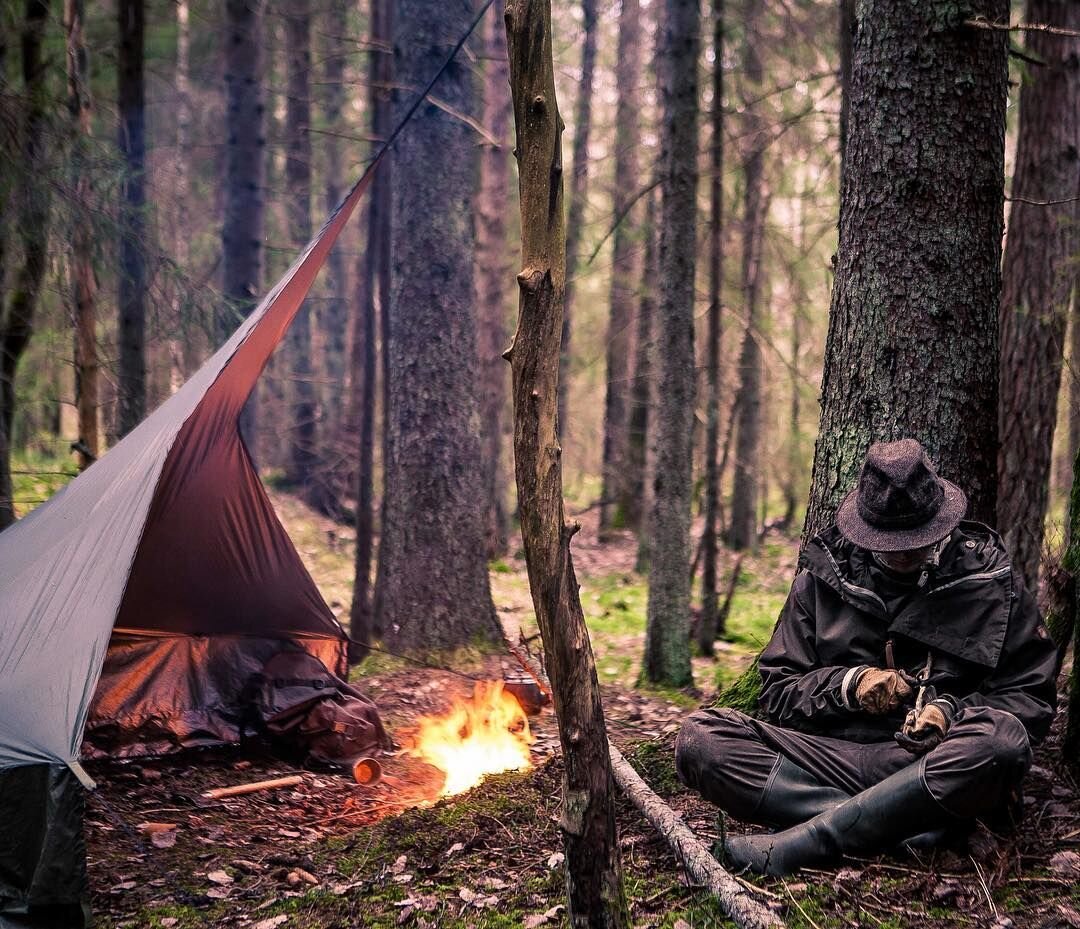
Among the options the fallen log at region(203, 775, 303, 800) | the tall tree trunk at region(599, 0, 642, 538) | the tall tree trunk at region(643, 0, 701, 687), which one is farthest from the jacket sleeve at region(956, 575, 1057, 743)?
the tall tree trunk at region(599, 0, 642, 538)

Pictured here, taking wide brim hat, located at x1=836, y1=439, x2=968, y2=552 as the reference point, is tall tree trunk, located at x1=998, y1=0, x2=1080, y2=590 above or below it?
above

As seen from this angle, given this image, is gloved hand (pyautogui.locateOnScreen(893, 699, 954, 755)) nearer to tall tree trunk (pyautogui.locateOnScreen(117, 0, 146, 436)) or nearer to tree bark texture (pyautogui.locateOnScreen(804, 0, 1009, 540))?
tree bark texture (pyautogui.locateOnScreen(804, 0, 1009, 540))

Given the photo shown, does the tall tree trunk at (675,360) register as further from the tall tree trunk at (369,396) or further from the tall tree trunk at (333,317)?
the tall tree trunk at (333,317)

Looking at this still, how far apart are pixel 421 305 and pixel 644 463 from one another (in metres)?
7.54

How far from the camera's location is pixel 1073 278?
6023 millimetres

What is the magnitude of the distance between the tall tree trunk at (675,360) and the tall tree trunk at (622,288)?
5960mm

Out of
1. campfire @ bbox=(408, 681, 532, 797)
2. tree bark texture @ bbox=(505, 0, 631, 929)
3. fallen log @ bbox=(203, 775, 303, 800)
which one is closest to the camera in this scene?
tree bark texture @ bbox=(505, 0, 631, 929)

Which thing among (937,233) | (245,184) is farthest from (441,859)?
(245,184)

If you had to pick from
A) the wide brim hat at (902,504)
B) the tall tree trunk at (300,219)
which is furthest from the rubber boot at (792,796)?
the tall tree trunk at (300,219)

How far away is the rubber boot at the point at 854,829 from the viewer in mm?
3047

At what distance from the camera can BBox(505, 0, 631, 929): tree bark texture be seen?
259 cm

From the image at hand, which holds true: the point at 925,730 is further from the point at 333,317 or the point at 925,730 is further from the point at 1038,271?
the point at 333,317

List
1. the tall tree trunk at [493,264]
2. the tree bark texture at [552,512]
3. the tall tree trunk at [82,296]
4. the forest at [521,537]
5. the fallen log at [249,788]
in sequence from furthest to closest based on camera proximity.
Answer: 1. the tall tree trunk at [493,264]
2. the tall tree trunk at [82,296]
3. the fallen log at [249,788]
4. the forest at [521,537]
5. the tree bark texture at [552,512]

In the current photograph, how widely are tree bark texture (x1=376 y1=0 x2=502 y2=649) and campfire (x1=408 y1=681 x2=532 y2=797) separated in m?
1.17
